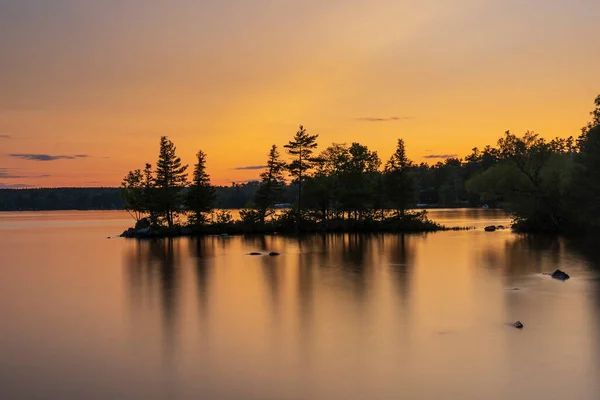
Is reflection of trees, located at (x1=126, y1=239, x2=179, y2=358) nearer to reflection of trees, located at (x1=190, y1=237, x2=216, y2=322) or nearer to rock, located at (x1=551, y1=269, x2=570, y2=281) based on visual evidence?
reflection of trees, located at (x1=190, y1=237, x2=216, y2=322)

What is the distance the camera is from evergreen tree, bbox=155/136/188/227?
77.6m

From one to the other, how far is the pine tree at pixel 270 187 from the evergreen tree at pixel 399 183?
15000 millimetres

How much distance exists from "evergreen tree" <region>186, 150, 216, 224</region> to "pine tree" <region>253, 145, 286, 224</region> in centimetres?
636

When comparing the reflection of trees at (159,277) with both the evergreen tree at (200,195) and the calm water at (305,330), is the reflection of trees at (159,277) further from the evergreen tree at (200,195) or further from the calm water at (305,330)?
the evergreen tree at (200,195)

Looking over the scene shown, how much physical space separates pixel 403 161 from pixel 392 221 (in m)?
8.93

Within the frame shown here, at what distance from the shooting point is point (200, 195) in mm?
77750

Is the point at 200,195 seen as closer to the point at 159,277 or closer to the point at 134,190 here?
the point at 134,190

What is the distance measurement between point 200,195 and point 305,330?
5783cm

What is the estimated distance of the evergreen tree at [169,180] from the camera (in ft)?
255

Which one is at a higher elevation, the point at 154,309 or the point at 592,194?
the point at 592,194

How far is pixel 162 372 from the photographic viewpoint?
55.0 feet

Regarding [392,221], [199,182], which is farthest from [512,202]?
[199,182]

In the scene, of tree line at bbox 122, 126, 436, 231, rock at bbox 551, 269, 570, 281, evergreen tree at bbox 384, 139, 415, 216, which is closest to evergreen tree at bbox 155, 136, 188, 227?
tree line at bbox 122, 126, 436, 231

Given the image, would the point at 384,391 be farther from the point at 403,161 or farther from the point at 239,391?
the point at 403,161
